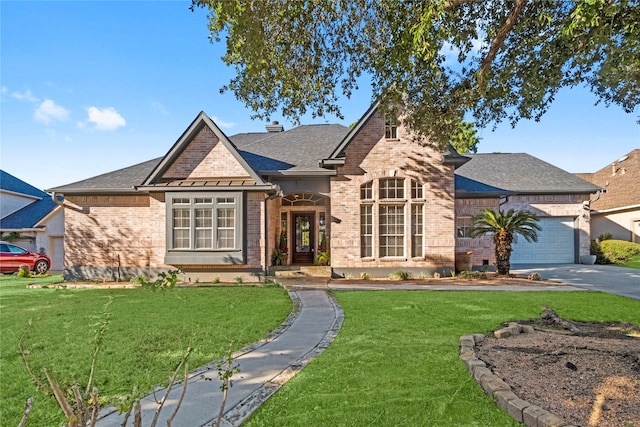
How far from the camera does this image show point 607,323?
24.0ft

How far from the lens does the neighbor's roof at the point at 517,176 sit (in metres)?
19.3

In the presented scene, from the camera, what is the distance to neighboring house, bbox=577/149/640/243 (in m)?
22.4

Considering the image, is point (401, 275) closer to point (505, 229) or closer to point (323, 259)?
point (323, 259)

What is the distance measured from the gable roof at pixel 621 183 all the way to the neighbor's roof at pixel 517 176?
5.76 meters

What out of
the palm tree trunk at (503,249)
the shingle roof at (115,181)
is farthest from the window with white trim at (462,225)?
the shingle roof at (115,181)

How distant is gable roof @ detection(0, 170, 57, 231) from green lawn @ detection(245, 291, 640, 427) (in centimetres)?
2291

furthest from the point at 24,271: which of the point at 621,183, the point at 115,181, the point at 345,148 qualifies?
the point at 621,183

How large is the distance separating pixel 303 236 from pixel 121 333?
36.5 ft

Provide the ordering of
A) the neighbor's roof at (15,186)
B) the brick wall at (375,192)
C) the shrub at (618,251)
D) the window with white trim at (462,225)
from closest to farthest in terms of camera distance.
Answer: the brick wall at (375,192) < the window with white trim at (462,225) < the shrub at (618,251) < the neighbor's roof at (15,186)

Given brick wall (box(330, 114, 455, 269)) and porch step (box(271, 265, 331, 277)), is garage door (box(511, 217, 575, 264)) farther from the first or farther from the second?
porch step (box(271, 265, 331, 277))

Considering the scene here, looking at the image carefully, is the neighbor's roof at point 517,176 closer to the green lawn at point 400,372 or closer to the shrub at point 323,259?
the shrub at point 323,259

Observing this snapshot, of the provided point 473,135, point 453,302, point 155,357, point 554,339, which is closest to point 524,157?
point 473,135

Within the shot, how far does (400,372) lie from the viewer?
15.3ft

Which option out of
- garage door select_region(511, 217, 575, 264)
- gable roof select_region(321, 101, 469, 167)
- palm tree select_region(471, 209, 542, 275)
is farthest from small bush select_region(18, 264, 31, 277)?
garage door select_region(511, 217, 575, 264)
